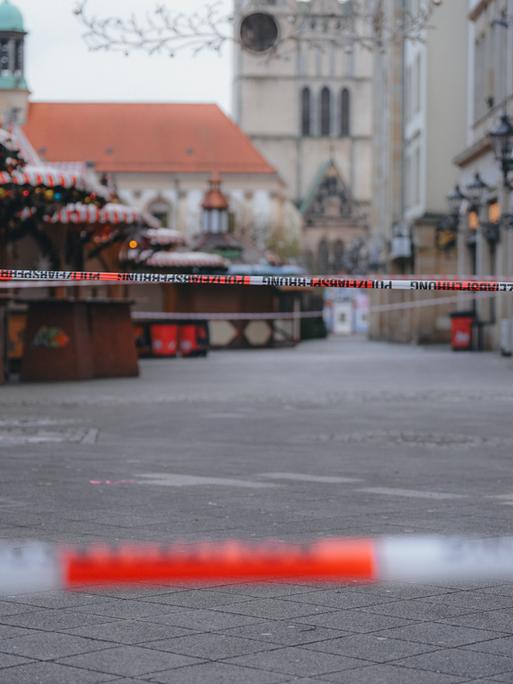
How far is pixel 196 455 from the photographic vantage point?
1338 centimetres

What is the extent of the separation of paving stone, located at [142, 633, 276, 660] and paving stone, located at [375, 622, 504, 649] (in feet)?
1.64

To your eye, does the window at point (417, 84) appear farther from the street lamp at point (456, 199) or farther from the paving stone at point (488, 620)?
the paving stone at point (488, 620)

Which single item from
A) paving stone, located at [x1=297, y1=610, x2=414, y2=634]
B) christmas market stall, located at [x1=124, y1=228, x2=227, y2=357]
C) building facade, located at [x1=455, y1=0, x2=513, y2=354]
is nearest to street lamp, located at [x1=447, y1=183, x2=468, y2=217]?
building facade, located at [x1=455, y1=0, x2=513, y2=354]

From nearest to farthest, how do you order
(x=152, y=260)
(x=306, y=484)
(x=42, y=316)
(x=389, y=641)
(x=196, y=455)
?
(x=389, y=641) < (x=306, y=484) < (x=196, y=455) < (x=42, y=316) < (x=152, y=260)

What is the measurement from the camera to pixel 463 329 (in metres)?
45.2

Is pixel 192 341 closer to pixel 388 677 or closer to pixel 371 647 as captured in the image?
pixel 371 647

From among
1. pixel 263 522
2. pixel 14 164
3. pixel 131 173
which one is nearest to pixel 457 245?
pixel 14 164

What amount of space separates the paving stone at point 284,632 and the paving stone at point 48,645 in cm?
53

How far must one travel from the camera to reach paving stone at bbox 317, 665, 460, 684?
536cm

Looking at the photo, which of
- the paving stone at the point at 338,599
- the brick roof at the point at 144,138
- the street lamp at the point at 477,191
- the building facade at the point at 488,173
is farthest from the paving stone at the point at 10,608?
the brick roof at the point at 144,138

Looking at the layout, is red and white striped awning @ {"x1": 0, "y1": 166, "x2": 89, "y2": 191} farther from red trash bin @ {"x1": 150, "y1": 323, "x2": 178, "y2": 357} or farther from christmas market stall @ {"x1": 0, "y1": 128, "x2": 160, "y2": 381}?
red trash bin @ {"x1": 150, "y1": 323, "x2": 178, "y2": 357}

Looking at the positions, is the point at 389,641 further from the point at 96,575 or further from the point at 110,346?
the point at 110,346

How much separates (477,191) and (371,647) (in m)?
39.0

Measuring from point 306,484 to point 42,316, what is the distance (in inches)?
661
